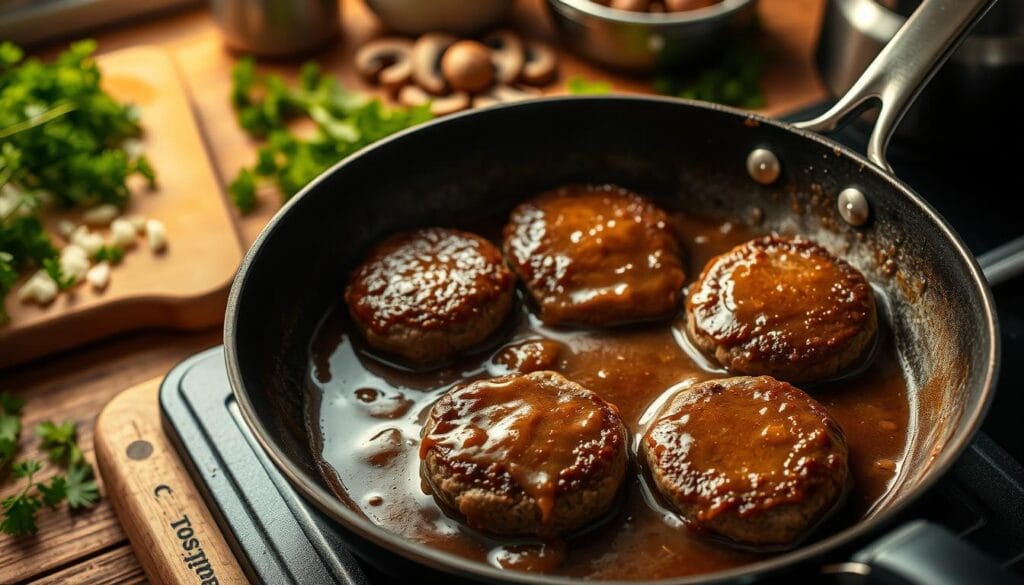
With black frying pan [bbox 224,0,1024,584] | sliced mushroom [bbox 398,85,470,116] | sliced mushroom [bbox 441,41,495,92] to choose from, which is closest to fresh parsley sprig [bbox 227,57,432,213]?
sliced mushroom [bbox 398,85,470,116]

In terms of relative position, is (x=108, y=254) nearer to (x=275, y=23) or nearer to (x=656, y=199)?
(x=275, y=23)

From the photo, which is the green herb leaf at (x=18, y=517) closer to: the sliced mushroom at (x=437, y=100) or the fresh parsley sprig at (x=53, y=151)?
the fresh parsley sprig at (x=53, y=151)

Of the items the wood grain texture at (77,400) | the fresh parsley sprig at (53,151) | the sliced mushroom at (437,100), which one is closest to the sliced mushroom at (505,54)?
the sliced mushroom at (437,100)

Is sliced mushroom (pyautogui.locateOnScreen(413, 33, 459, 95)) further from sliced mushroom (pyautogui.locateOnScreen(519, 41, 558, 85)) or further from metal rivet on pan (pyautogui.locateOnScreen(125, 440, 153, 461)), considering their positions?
metal rivet on pan (pyautogui.locateOnScreen(125, 440, 153, 461))

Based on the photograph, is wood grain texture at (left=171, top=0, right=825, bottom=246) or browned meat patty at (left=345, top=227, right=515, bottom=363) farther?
wood grain texture at (left=171, top=0, right=825, bottom=246)

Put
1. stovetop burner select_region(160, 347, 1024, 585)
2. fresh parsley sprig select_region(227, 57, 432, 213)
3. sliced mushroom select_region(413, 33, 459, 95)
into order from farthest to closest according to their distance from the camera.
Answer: sliced mushroom select_region(413, 33, 459, 95) → fresh parsley sprig select_region(227, 57, 432, 213) → stovetop burner select_region(160, 347, 1024, 585)

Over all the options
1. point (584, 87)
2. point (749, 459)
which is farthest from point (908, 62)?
point (584, 87)

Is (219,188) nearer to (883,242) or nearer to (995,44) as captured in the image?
(883,242)
